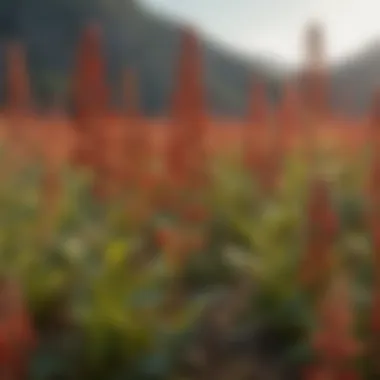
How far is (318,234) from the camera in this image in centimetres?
251

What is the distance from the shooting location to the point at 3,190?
128 inches

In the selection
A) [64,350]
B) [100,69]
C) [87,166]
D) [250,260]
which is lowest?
[64,350]

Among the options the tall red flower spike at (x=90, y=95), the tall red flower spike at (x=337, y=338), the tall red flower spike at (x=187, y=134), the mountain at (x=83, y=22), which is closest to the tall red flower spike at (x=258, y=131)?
the tall red flower spike at (x=187, y=134)

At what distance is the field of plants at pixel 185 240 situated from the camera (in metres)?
2.52

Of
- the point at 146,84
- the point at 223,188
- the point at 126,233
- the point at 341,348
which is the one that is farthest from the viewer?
the point at 146,84

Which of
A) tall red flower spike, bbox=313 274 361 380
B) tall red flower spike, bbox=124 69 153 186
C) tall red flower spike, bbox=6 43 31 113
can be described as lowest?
tall red flower spike, bbox=313 274 361 380

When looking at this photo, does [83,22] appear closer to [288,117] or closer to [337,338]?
[288,117]

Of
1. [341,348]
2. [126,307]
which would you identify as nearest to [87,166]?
[126,307]

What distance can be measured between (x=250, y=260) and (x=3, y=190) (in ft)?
2.99

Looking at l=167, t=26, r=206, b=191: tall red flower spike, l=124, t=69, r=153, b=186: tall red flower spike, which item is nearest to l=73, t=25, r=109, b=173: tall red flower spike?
l=124, t=69, r=153, b=186: tall red flower spike

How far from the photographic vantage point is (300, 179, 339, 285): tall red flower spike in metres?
2.42

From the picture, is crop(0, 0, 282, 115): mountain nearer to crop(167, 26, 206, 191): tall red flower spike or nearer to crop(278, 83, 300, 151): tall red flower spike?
crop(278, 83, 300, 151): tall red flower spike

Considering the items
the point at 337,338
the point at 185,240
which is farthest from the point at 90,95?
the point at 337,338

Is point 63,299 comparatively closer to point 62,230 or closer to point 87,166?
point 62,230
